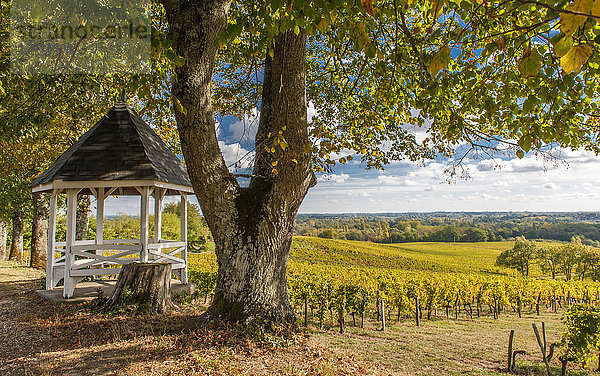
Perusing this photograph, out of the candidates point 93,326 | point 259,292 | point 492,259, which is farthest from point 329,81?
point 492,259

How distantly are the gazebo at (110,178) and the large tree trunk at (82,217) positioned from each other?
3198 millimetres

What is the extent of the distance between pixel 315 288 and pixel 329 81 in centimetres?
647

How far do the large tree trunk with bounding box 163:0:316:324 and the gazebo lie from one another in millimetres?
3263

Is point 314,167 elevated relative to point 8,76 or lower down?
lower down

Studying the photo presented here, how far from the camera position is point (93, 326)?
238 inches

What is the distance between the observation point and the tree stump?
22.5 feet

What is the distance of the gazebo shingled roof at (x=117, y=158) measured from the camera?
25.2ft

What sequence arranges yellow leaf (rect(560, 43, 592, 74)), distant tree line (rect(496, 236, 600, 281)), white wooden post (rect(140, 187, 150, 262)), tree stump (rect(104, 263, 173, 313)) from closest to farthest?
yellow leaf (rect(560, 43, 592, 74)) → tree stump (rect(104, 263, 173, 313)) → white wooden post (rect(140, 187, 150, 262)) → distant tree line (rect(496, 236, 600, 281))

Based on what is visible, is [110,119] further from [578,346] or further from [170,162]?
[578,346]

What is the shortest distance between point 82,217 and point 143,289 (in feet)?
23.1

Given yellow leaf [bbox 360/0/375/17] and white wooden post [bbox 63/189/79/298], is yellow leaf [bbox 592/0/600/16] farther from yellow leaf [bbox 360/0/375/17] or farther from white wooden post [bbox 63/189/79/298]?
white wooden post [bbox 63/189/79/298]

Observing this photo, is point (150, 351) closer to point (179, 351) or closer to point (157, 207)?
point (179, 351)

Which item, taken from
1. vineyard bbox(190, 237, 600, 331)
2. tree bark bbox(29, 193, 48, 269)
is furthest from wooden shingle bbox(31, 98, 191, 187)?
tree bark bbox(29, 193, 48, 269)

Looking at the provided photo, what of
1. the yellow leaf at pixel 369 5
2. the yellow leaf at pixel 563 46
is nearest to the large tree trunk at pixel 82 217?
the yellow leaf at pixel 369 5
